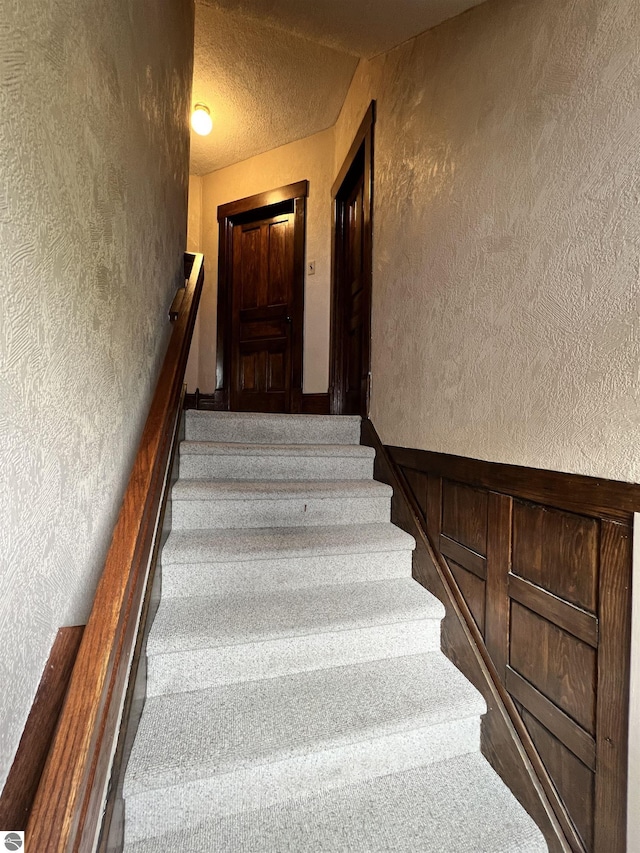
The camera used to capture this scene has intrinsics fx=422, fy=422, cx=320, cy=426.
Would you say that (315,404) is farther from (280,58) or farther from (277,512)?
(280,58)

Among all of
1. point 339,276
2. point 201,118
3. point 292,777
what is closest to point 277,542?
point 292,777

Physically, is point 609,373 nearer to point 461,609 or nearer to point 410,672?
point 461,609

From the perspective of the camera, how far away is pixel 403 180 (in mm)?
1995

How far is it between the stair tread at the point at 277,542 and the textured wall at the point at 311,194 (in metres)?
1.90

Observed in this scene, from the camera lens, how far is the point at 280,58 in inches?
103

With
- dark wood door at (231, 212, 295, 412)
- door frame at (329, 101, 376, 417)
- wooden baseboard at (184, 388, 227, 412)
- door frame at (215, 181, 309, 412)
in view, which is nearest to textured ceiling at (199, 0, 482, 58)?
door frame at (329, 101, 376, 417)

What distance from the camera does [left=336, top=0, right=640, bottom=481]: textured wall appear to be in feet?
3.05

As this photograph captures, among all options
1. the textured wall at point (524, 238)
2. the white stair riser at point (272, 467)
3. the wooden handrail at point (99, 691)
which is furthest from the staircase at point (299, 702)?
the textured wall at point (524, 238)

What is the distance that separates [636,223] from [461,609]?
1.19 metres

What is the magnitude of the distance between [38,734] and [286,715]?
689mm

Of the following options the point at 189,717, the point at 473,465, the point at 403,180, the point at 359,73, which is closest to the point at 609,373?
the point at 473,465

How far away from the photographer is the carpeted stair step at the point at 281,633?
1.21m

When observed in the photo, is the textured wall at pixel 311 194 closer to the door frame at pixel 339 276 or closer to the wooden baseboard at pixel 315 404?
the wooden baseboard at pixel 315 404

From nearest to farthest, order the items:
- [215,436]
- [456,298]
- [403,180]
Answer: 1. [456,298]
2. [403,180]
3. [215,436]
